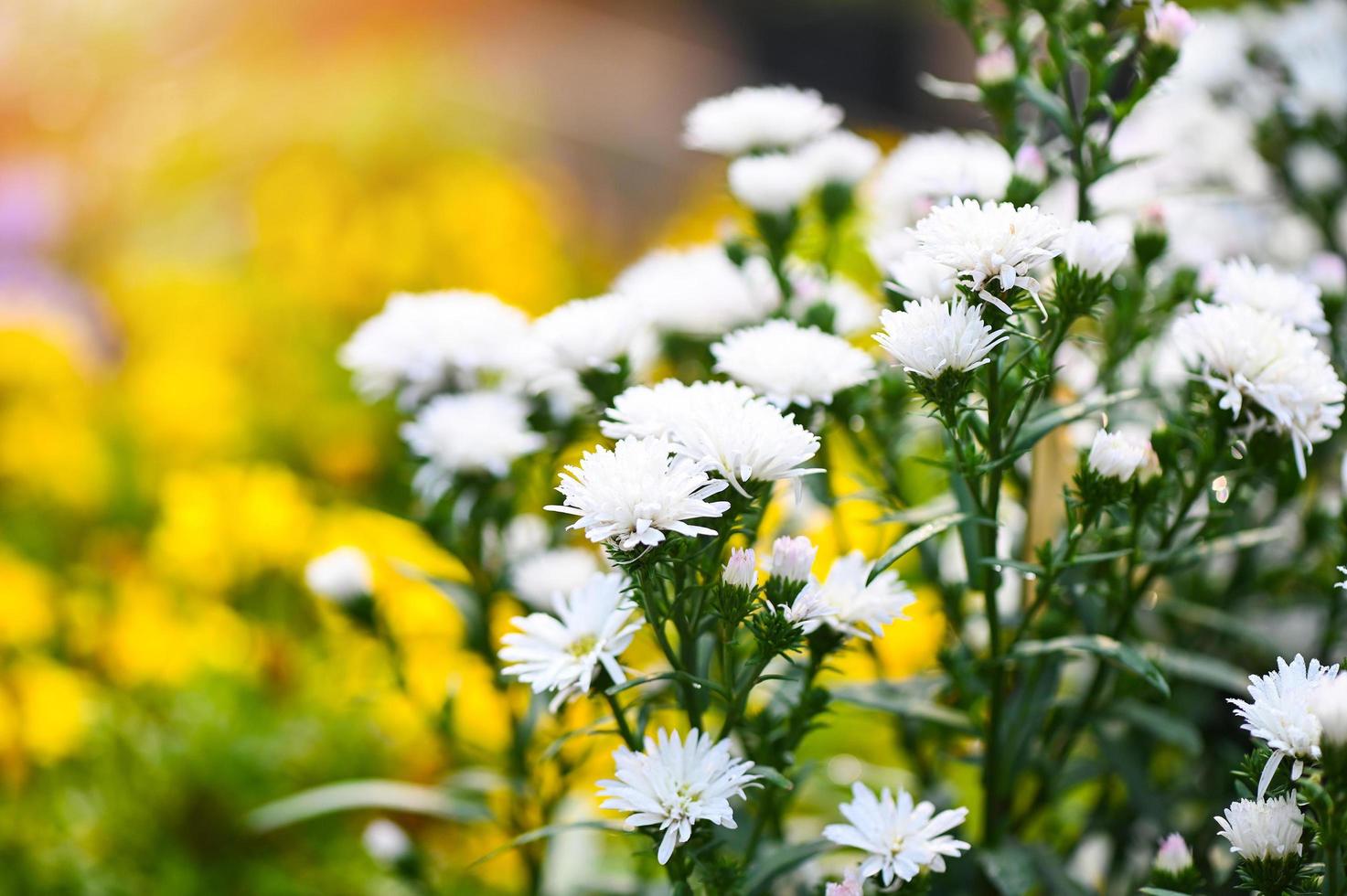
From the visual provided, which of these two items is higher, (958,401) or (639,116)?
(639,116)

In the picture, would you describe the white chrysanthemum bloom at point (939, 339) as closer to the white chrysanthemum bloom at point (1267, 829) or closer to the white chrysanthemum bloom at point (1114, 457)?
the white chrysanthemum bloom at point (1114, 457)

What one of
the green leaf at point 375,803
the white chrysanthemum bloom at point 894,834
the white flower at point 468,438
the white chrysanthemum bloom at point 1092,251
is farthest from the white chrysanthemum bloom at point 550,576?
the white chrysanthemum bloom at point 1092,251

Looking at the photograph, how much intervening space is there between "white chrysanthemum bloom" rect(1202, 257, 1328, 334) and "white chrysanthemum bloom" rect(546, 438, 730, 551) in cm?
44

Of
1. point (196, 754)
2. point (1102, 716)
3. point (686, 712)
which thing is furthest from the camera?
point (196, 754)

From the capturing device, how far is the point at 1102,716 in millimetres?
990

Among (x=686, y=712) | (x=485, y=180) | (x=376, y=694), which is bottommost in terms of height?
(x=376, y=694)

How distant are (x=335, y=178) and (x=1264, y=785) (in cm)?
284

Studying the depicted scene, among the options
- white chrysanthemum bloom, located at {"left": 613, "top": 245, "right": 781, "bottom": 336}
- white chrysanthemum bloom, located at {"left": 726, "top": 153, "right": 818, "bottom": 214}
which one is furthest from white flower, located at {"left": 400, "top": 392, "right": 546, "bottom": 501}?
white chrysanthemum bloom, located at {"left": 726, "top": 153, "right": 818, "bottom": 214}

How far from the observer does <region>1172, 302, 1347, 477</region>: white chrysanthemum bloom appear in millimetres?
752

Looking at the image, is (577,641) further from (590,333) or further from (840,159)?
(840,159)

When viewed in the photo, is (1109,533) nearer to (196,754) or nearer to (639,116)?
(196,754)

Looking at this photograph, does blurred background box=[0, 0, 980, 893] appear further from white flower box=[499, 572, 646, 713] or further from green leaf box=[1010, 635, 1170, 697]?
green leaf box=[1010, 635, 1170, 697]

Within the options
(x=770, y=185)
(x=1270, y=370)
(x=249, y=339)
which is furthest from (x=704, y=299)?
(x=249, y=339)

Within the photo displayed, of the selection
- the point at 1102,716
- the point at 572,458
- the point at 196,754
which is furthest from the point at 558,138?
the point at 1102,716
